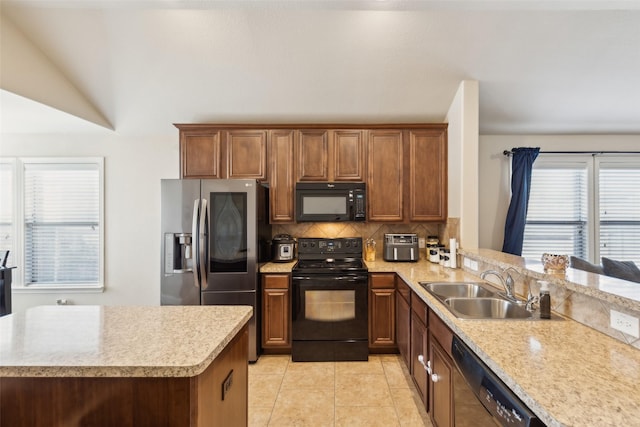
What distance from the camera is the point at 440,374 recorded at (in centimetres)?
162

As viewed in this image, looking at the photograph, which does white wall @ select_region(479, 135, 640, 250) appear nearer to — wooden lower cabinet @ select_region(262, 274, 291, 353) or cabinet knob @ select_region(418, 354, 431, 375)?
cabinet knob @ select_region(418, 354, 431, 375)

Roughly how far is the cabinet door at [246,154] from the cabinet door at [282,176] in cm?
9

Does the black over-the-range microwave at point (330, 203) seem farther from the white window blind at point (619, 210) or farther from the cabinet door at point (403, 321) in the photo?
the white window blind at point (619, 210)

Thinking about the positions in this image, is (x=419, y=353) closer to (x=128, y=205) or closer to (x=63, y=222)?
(x=128, y=205)

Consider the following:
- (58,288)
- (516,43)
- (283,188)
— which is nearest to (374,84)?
(516,43)

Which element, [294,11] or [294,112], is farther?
[294,112]

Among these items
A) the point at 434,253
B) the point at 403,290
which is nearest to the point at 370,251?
the point at 434,253

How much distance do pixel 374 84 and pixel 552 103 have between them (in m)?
1.93

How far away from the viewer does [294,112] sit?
3.08m

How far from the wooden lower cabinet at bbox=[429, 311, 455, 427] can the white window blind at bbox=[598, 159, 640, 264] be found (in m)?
3.36

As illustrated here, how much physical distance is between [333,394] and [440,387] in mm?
962

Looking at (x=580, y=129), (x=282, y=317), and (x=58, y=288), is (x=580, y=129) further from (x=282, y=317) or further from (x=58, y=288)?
(x=58, y=288)

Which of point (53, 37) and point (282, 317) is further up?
point (53, 37)

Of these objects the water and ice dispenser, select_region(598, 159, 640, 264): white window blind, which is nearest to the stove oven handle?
the water and ice dispenser
